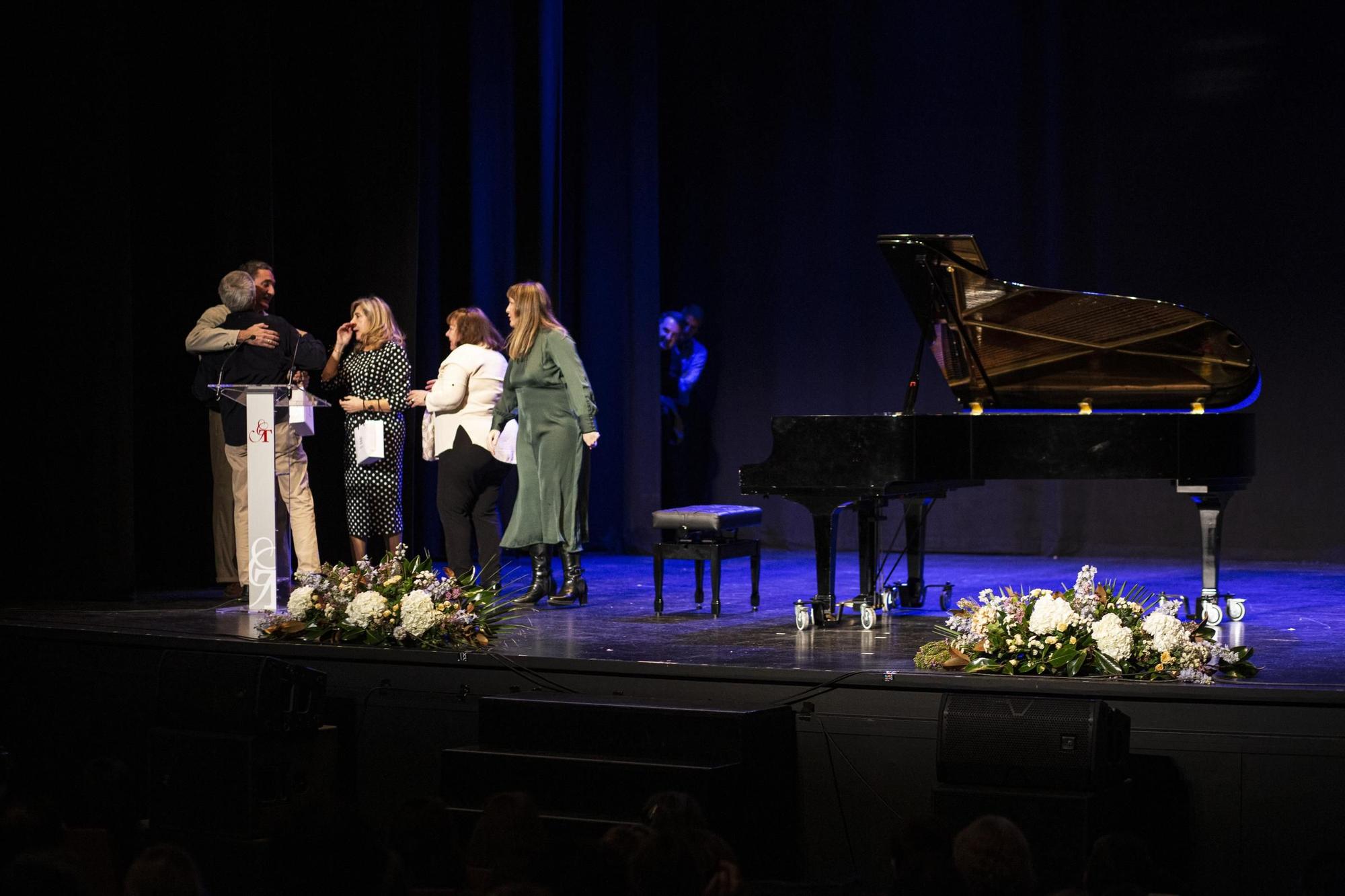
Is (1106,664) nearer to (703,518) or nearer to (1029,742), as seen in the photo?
(1029,742)

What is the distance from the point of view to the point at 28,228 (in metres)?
7.98

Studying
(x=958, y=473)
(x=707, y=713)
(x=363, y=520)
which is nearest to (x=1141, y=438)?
(x=958, y=473)

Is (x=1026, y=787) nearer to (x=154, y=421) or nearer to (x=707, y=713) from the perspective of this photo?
(x=707, y=713)

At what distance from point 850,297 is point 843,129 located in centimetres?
124

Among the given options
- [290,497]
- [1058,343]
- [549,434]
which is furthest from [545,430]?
[1058,343]

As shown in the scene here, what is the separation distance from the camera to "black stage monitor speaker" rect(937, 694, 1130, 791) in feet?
14.2

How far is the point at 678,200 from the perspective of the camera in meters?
11.7

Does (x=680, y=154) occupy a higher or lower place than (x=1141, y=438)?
higher

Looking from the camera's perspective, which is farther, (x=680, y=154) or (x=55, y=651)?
(x=680, y=154)

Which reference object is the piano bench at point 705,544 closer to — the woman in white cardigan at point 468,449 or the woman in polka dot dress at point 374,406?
the woman in white cardigan at point 468,449

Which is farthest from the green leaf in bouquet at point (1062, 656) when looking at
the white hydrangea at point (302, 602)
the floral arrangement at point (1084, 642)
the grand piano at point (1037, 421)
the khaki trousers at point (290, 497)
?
the khaki trousers at point (290, 497)

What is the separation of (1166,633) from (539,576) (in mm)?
3491

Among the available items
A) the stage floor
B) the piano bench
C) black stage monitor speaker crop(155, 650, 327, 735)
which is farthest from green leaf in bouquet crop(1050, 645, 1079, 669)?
black stage monitor speaker crop(155, 650, 327, 735)

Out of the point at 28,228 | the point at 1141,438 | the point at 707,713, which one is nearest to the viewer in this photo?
the point at 707,713
